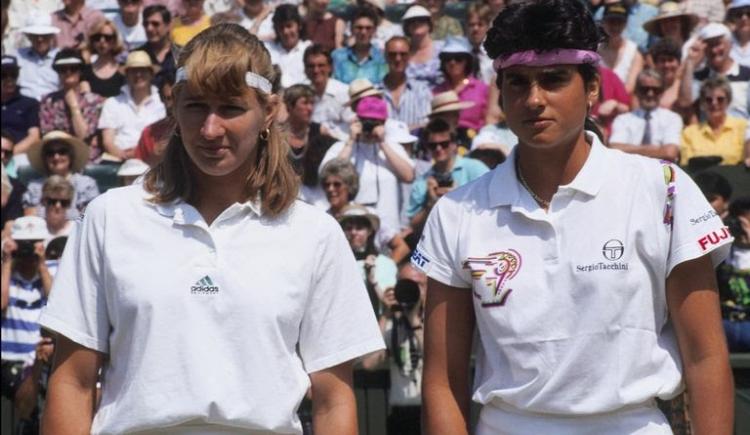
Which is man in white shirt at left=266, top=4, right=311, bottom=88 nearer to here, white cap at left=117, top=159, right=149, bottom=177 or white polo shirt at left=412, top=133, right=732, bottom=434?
white cap at left=117, top=159, right=149, bottom=177

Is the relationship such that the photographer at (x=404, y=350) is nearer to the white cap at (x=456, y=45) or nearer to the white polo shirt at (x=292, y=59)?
the white cap at (x=456, y=45)

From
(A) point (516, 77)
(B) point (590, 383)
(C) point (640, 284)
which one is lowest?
(B) point (590, 383)

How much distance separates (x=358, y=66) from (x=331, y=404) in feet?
31.6

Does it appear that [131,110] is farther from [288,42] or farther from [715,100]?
[715,100]

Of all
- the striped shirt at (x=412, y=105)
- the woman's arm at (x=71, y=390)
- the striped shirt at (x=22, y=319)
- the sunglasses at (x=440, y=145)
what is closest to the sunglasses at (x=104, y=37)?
the striped shirt at (x=412, y=105)

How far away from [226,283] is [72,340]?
394mm

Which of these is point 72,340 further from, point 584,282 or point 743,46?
point 743,46

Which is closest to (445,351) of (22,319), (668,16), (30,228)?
(22,319)

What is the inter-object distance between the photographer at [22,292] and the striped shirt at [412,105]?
325 centimetres

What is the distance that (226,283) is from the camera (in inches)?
133

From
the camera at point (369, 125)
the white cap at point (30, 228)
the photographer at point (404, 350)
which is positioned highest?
the camera at point (369, 125)

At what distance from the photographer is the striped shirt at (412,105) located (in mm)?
12219

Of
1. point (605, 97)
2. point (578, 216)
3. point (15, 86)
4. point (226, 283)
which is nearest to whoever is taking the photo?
point (226, 283)

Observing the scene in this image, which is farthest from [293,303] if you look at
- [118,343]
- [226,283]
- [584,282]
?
[584,282]
